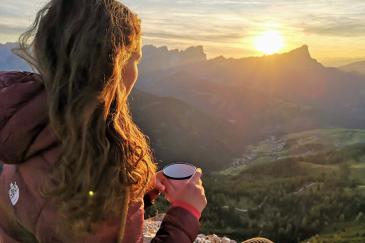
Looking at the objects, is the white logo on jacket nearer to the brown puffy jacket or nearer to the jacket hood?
the brown puffy jacket

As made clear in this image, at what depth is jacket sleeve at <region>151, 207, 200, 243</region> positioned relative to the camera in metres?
2.34

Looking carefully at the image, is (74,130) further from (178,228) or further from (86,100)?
(178,228)

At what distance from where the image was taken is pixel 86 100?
2.02 m

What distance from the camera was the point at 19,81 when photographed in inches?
86.7

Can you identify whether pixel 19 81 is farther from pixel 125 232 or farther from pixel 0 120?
pixel 125 232

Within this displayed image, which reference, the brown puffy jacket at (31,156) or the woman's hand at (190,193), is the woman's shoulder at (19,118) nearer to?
the brown puffy jacket at (31,156)

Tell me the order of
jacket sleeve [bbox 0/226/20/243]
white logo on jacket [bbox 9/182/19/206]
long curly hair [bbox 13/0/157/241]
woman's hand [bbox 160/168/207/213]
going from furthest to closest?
woman's hand [bbox 160/168/207/213]
jacket sleeve [bbox 0/226/20/243]
white logo on jacket [bbox 9/182/19/206]
long curly hair [bbox 13/0/157/241]

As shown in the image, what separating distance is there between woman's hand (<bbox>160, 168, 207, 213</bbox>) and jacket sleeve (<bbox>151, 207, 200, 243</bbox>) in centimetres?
6

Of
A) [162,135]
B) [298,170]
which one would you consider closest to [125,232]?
[298,170]

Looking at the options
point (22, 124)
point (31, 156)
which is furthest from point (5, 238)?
point (22, 124)

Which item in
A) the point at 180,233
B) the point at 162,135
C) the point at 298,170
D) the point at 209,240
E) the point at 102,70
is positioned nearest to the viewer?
the point at 102,70

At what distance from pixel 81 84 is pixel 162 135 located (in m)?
120

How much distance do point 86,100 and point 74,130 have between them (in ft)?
0.43

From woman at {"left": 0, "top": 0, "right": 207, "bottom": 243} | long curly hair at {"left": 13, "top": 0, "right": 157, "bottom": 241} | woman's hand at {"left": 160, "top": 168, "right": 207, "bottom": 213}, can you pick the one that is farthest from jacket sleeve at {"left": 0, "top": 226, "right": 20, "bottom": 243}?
woman's hand at {"left": 160, "top": 168, "right": 207, "bottom": 213}
